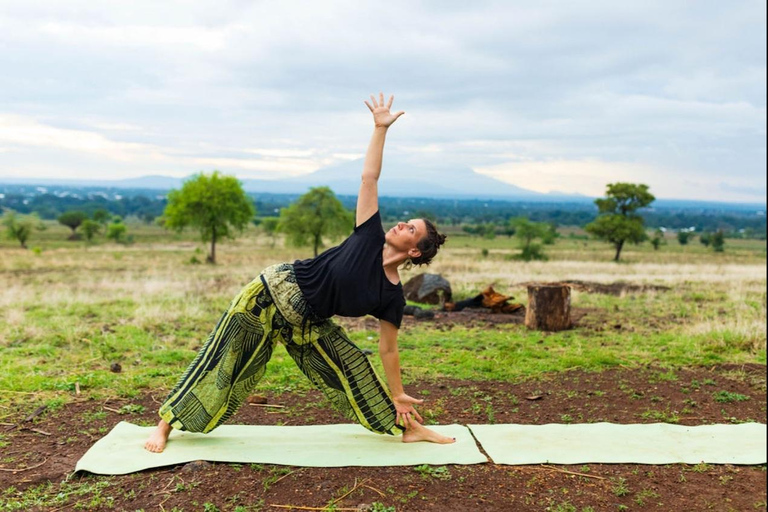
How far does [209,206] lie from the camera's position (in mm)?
32031

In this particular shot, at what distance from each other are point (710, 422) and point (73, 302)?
10888mm

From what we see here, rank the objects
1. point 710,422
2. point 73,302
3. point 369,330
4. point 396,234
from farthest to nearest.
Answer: point 73,302
point 369,330
point 710,422
point 396,234

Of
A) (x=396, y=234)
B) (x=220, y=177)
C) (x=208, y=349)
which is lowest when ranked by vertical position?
(x=208, y=349)

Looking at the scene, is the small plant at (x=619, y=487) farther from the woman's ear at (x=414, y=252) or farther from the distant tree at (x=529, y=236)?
the distant tree at (x=529, y=236)

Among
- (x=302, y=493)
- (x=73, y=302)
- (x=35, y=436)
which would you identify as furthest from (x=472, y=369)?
(x=73, y=302)

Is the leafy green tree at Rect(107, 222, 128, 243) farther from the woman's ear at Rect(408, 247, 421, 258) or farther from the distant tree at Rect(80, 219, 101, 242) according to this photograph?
the woman's ear at Rect(408, 247, 421, 258)

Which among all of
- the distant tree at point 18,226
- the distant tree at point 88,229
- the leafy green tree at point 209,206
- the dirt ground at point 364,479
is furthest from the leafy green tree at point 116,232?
the dirt ground at point 364,479

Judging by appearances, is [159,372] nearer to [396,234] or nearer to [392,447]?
[392,447]

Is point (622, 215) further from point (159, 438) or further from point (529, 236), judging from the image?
point (159, 438)

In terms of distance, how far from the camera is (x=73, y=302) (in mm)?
11391

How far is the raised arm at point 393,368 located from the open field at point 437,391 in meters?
0.54

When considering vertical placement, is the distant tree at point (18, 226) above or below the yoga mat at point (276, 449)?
above

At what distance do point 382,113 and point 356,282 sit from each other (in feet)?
4.05

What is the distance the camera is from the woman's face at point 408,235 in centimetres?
422
